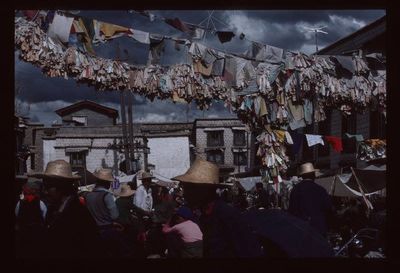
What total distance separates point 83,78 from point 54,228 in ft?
13.8

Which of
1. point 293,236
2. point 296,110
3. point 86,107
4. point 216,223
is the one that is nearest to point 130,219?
point 296,110

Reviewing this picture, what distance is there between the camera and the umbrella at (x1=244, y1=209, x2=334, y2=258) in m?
4.05

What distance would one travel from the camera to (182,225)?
5.62m

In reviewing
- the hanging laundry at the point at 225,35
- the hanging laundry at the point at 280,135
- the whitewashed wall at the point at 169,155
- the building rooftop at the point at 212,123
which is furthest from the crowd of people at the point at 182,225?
the building rooftop at the point at 212,123

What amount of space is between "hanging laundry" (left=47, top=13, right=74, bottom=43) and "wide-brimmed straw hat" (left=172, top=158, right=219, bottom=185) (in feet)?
11.6

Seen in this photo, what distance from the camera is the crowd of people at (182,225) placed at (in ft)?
13.9

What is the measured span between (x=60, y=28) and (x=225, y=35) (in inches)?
99.0

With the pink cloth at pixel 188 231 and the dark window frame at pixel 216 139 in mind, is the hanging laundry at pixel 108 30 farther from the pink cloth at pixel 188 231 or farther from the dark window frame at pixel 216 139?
the dark window frame at pixel 216 139

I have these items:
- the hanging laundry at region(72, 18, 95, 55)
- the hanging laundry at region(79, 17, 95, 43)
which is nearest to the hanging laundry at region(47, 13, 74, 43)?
the hanging laundry at region(72, 18, 95, 55)

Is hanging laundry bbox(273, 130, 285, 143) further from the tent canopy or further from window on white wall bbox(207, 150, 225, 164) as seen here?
window on white wall bbox(207, 150, 225, 164)

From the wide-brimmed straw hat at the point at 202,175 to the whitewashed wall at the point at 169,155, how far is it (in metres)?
41.6

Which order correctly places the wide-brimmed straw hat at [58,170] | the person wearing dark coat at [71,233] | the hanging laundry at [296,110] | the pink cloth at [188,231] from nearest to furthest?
the person wearing dark coat at [71,233], the pink cloth at [188,231], the wide-brimmed straw hat at [58,170], the hanging laundry at [296,110]

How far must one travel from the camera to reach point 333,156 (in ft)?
82.5

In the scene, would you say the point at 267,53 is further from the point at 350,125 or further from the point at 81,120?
the point at 81,120
